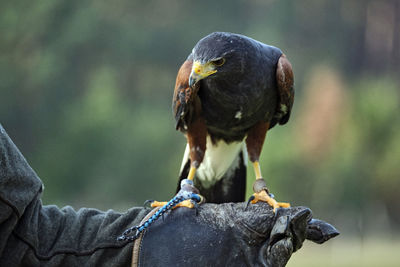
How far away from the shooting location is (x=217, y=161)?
357cm

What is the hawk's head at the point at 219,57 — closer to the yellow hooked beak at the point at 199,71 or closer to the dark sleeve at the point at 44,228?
the yellow hooked beak at the point at 199,71

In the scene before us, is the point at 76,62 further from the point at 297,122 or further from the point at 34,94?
the point at 297,122

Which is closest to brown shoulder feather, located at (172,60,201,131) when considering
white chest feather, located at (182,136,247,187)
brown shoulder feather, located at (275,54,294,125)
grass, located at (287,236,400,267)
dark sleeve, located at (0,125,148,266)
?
white chest feather, located at (182,136,247,187)

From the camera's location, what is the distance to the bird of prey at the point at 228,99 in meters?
2.95

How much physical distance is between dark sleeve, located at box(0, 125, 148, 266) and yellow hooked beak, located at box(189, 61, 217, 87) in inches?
32.2

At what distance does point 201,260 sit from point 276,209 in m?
0.33

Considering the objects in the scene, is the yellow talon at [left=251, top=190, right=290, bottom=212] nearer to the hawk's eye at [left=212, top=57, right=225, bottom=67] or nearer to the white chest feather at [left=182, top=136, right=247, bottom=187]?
the hawk's eye at [left=212, top=57, right=225, bottom=67]

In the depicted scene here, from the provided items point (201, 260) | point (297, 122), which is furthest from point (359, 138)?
point (201, 260)

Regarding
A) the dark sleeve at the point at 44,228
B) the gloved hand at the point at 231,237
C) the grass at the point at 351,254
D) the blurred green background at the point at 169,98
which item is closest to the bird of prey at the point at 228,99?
the gloved hand at the point at 231,237

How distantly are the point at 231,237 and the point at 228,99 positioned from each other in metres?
1.10

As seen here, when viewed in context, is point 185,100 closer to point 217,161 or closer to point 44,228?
point 217,161

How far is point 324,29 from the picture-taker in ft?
82.9

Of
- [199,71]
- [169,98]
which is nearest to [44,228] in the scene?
[199,71]

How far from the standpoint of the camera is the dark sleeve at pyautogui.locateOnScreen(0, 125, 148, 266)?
2008 millimetres
